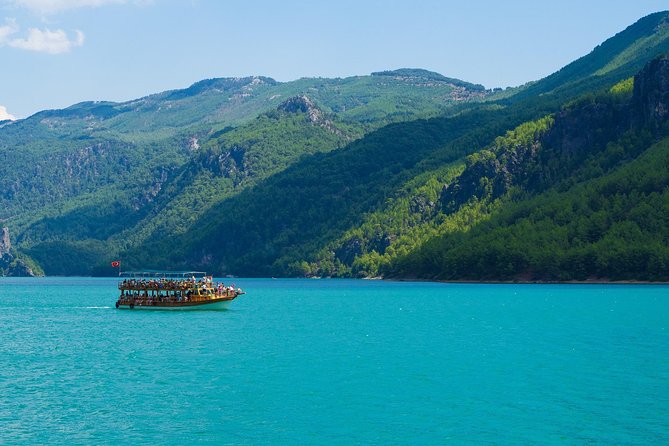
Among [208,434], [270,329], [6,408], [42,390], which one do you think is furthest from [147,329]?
[208,434]

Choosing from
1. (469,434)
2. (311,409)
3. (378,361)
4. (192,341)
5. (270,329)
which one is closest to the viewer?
(469,434)

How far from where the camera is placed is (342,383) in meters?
93.4

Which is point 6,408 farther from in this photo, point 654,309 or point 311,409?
point 654,309

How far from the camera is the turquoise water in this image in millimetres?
71500

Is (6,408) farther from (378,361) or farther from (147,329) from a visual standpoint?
(147,329)

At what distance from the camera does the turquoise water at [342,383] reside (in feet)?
235

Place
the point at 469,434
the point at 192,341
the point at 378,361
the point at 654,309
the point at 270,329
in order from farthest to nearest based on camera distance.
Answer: the point at 654,309 < the point at 270,329 < the point at 192,341 < the point at 378,361 < the point at 469,434

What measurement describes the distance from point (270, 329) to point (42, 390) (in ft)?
215

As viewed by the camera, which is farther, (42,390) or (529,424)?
(42,390)

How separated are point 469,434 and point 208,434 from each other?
776 inches

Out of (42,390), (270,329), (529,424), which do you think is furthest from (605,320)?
(42,390)

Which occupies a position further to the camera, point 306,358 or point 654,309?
point 654,309

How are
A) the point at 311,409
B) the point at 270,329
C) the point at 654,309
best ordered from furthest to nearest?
the point at 654,309, the point at 270,329, the point at 311,409

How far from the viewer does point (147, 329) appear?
506 feet
